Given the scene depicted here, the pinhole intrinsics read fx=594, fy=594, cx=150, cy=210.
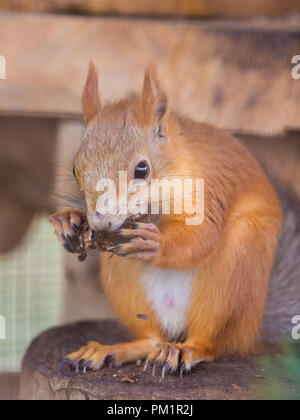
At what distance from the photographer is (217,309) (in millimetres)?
1004

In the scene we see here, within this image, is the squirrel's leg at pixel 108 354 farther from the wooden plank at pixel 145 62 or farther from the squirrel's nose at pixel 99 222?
the wooden plank at pixel 145 62

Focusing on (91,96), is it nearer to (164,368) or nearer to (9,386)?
(164,368)

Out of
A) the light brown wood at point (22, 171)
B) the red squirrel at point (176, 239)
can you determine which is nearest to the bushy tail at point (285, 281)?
the red squirrel at point (176, 239)

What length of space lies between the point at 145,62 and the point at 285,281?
1.78ft

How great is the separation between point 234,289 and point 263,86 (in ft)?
1.44

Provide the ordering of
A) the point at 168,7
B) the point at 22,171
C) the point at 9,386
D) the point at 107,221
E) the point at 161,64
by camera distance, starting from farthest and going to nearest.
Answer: the point at 22,171
the point at 168,7
the point at 161,64
the point at 9,386
the point at 107,221

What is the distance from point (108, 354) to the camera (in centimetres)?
106

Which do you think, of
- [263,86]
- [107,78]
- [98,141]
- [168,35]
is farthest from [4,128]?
[98,141]

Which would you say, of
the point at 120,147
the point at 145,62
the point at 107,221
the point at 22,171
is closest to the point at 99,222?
the point at 107,221

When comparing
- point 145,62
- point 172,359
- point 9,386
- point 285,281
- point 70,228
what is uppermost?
point 145,62

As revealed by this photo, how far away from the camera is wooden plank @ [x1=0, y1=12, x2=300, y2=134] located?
1.27m

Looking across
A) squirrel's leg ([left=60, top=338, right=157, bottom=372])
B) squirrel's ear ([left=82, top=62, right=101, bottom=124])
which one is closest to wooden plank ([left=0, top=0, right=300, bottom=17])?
squirrel's ear ([left=82, top=62, right=101, bottom=124])

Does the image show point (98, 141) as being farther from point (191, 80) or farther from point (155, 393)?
point (191, 80)

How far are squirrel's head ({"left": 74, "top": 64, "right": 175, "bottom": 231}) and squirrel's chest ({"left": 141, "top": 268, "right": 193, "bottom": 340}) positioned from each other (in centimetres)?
20
